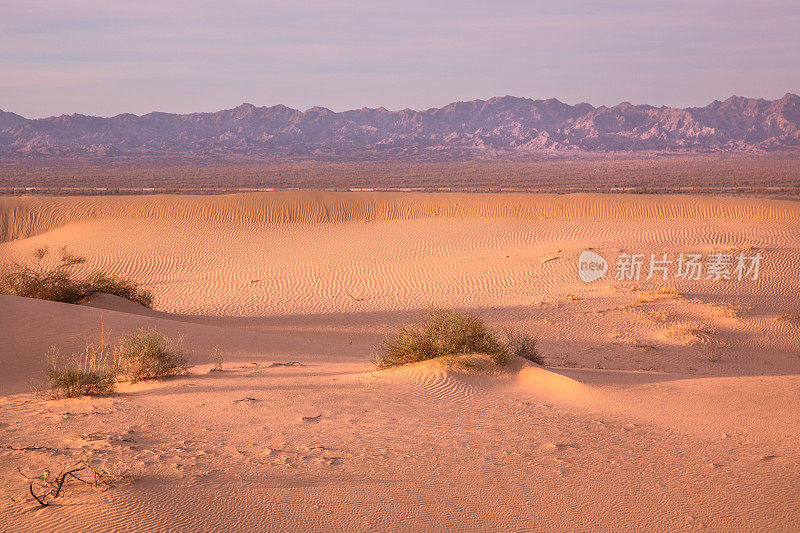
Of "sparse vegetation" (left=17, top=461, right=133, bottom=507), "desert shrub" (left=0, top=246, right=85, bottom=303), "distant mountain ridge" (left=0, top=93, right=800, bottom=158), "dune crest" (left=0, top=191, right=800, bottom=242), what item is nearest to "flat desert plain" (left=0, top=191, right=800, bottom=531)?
"sparse vegetation" (left=17, top=461, right=133, bottom=507)

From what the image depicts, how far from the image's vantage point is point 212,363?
9367mm

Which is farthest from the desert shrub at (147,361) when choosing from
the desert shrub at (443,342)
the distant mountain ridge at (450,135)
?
the distant mountain ridge at (450,135)

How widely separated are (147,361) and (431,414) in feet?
11.7

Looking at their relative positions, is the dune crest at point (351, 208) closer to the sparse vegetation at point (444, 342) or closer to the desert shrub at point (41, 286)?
the desert shrub at point (41, 286)

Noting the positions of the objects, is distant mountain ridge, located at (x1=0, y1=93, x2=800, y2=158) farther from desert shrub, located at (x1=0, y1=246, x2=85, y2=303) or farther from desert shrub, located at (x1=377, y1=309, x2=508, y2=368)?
desert shrub, located at (x1=377, y1=309, x2=508, y2=368)

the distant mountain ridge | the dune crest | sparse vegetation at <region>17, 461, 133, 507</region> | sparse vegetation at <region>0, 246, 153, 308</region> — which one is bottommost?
sparse vegetation at <region>0, 246, 153, 308</region>

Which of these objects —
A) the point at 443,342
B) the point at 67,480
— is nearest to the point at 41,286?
the point at 443,342

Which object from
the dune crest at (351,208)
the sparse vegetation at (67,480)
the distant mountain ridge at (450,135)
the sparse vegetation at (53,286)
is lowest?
the sparse vegetation at (53,286)

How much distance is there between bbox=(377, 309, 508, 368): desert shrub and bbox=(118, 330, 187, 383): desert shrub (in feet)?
9.03

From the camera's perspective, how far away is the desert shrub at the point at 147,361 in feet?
Result: 24.6

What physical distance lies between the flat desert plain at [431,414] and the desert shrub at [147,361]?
20 centimetres

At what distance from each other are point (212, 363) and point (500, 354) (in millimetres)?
4240

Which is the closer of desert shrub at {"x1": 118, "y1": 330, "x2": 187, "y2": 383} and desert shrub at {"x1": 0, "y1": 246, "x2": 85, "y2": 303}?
desert shrub at {"x1": 118, "y1": 330, "x2": 187, "y2": 383}

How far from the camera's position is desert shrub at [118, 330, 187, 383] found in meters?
7.50
